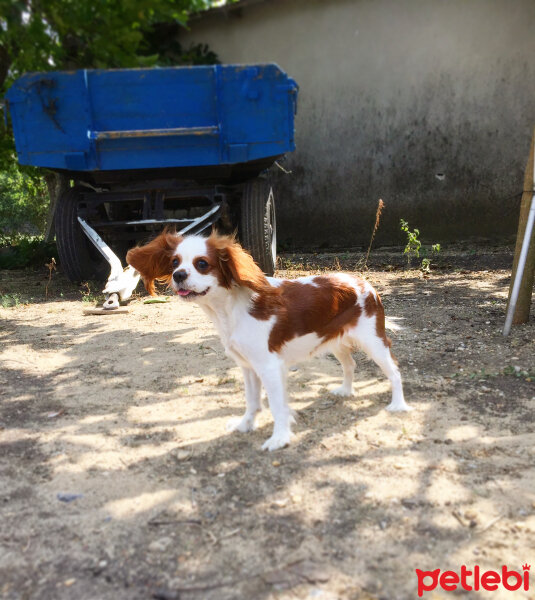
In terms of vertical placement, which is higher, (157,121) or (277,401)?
(157,121)

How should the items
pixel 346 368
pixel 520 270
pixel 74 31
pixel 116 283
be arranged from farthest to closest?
pixel 116 283, pixel 74 31, pixel 520 270, pixel 346 368

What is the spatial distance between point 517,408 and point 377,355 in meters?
0.84

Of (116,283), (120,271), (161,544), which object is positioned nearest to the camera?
(161,544)

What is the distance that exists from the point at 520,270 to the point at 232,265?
9.25 feet

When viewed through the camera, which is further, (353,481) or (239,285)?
(239,285)

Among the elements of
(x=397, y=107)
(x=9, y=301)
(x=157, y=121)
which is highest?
(x=397, y=107)

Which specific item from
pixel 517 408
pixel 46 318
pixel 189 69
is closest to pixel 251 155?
→ pixel 189 69

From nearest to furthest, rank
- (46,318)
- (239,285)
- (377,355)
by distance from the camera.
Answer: (239,285) < (377,355) < (46,318)

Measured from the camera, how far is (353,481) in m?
2.38

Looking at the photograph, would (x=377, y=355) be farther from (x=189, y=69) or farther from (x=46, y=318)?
(x=189, y=69)

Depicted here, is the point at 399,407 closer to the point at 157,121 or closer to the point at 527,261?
the point at 527,261

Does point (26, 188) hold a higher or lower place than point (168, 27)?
lower

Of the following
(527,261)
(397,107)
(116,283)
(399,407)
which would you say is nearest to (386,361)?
(399,407)

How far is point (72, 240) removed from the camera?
6.24 meters
